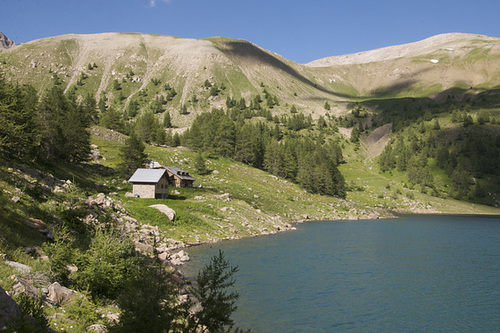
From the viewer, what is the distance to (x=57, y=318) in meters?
13.0

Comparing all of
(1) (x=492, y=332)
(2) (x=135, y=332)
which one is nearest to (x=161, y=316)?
(2) (x=135, y=332)

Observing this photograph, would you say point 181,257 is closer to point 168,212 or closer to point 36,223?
point 168,212

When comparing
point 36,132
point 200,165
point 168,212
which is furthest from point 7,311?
point 200,165

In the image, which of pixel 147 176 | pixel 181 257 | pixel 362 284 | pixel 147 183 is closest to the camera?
pixel 362 284

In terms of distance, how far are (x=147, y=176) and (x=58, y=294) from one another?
4877cm

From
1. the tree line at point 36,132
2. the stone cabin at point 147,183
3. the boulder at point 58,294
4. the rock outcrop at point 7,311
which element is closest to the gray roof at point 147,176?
the stone cabin at point 147,183

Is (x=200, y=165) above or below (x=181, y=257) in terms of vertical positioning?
above

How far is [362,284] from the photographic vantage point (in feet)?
98.8

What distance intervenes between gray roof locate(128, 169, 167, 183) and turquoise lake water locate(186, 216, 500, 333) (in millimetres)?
23339

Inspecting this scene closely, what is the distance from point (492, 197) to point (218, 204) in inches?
6036

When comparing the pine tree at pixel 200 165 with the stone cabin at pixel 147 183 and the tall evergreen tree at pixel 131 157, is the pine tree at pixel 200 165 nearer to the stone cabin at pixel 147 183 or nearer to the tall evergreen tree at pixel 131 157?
the tall evergreen tree at pixel 131 157

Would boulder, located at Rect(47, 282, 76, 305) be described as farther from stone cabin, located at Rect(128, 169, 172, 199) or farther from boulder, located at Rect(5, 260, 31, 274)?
stone cabin, located at Rect(128, 169, 172, 199)

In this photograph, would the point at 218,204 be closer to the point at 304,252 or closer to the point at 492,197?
the point at 304,252

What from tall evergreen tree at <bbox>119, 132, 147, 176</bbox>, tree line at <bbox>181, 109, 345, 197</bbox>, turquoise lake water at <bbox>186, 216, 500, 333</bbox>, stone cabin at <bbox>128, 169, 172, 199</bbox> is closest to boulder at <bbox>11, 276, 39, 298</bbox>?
turquoise lake water at <bbox>186, 216, 500, 333</bbox>
